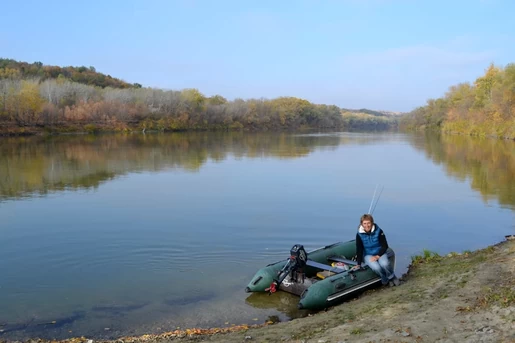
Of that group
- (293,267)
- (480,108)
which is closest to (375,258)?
(293,267)

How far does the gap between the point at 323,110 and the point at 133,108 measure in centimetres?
6929

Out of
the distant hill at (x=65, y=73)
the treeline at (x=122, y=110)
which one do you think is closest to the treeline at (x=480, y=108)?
the treeline at (x=122, y=110)

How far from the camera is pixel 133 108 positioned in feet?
282

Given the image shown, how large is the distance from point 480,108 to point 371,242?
66826mm

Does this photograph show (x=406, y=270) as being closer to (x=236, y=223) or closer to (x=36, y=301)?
(x=236, y=223)

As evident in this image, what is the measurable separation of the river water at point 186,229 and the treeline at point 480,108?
30951 mm

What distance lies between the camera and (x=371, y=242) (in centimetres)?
818

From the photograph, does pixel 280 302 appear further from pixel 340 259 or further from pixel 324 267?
pixel 340 259

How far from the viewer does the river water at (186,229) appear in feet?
25.9

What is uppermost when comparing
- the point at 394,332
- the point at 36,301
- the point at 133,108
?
the point at 133,108

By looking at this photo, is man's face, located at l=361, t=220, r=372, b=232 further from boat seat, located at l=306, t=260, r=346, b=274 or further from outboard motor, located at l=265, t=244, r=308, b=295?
outboard motor, located at l=265, t=244, r=308, b=295

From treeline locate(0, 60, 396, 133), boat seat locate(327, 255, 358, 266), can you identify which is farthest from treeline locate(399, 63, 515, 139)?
boat seat locate(327, 255, 358, 266)

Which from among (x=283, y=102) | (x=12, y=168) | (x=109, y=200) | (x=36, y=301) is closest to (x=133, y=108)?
(x=283, y=102)

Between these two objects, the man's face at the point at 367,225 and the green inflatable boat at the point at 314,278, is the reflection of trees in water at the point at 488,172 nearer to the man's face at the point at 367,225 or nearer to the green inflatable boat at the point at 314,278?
the green inflatable boat at the point at 314,278
